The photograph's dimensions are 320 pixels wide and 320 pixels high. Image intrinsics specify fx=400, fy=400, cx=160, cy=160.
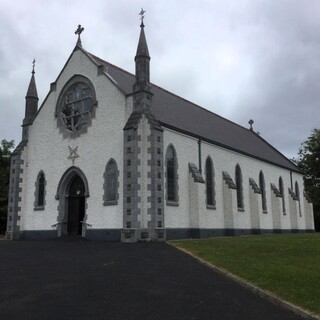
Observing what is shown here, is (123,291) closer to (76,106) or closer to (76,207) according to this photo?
(76,207)

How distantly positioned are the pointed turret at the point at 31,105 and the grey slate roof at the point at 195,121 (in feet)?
21.0

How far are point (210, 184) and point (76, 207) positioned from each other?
31.1 ft

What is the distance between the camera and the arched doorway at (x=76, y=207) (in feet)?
85.0

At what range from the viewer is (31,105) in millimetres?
30672

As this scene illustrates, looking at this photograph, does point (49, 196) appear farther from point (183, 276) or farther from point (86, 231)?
point (183, 276)

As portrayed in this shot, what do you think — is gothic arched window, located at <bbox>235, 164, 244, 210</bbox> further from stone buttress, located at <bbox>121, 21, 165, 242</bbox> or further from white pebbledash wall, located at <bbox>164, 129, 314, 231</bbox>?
stone buttress, located at <bbox>121, 21, 165, 242</bbox>

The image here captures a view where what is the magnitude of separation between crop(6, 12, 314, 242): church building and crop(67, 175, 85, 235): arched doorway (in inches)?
2.6

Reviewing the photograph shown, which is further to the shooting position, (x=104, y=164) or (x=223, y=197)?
(x=223, y=197)

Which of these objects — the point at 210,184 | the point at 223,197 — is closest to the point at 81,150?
the point at 210,184

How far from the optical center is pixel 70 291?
32.7 ft

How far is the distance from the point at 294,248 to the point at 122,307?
36.8 ft

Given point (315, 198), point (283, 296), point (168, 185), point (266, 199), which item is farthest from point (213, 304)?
point (315, 198)

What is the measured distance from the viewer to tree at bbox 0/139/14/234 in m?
38.8

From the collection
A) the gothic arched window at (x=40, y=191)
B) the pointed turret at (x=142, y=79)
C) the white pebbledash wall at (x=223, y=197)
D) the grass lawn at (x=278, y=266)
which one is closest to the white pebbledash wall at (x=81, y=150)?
the gothic arched window at (x=40, y=191)
